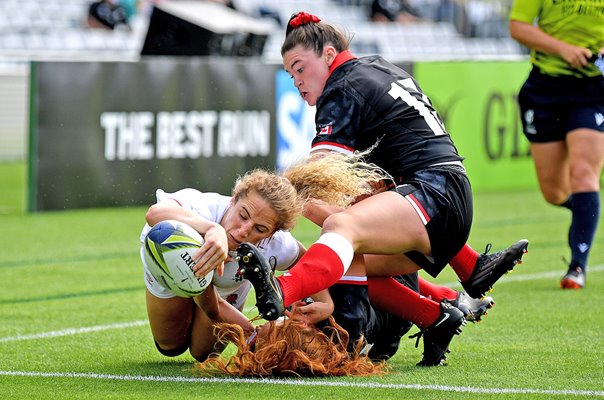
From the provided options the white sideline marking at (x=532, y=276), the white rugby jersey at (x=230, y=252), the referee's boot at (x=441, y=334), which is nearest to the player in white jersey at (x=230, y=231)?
the white rugby jersey at (x=230, y=252)

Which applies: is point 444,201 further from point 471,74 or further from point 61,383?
point 471,74

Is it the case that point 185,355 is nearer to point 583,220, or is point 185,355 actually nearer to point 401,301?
point 401,301

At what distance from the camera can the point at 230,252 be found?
4684 millimetres

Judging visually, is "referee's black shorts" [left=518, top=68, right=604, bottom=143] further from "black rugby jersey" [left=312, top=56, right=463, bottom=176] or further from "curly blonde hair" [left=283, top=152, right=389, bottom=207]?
"curly blonde hair" [left=283, top=152, right=389, bottom=207]

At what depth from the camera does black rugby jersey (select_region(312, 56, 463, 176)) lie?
493 cm

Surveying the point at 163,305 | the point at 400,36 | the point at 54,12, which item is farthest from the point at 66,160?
the point at 400,36

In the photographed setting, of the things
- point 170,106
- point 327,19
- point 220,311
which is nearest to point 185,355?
point 220,311

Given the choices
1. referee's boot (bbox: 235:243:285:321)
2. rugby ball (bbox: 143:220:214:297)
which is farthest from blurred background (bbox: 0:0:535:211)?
referee's boot (bbox: 235:243:285:321)

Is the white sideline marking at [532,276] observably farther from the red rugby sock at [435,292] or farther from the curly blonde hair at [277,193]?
the curly blonde hair at [277,193]

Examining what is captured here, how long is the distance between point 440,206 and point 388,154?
34 centimetres

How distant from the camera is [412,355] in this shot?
5.38m

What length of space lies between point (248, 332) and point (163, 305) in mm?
388

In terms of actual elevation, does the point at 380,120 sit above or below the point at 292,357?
above

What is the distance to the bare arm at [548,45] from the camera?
24.5 feet
